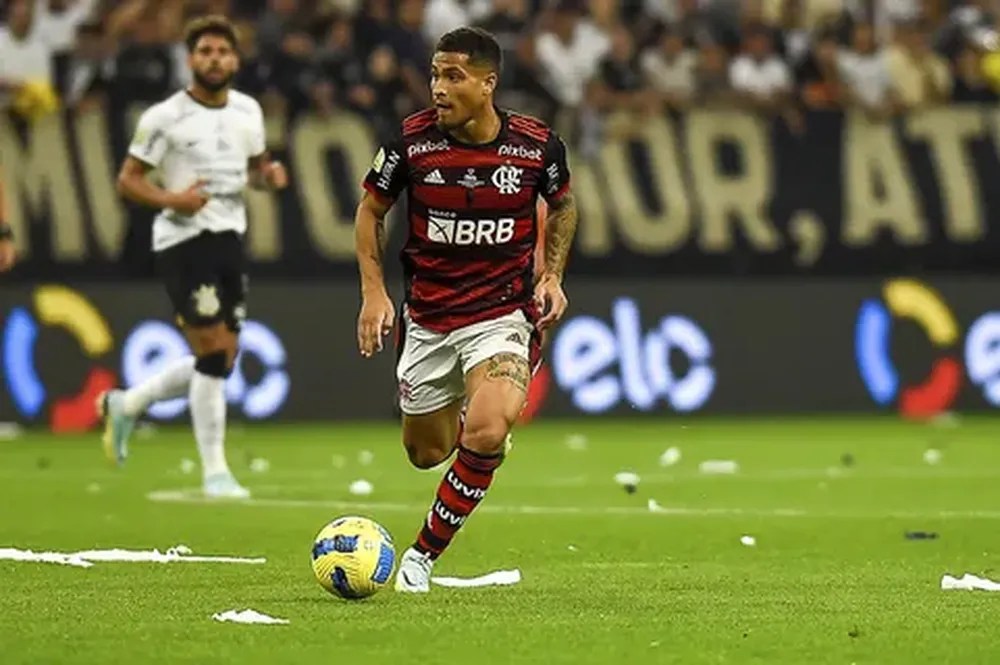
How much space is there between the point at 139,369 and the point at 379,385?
2.07 meters

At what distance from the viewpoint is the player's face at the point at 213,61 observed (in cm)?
1506

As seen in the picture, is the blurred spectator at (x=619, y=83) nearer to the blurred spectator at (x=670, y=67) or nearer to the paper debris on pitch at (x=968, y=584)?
the blurred spectator at (x=670, y=67)

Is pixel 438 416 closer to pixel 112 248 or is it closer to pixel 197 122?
pixel 197 122

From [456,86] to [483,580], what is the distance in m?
1.99

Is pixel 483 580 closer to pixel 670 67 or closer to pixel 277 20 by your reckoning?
pixel 277 20

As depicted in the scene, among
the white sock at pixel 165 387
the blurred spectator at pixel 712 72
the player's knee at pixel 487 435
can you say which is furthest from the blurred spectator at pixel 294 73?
the player's knee at pixel 487 435

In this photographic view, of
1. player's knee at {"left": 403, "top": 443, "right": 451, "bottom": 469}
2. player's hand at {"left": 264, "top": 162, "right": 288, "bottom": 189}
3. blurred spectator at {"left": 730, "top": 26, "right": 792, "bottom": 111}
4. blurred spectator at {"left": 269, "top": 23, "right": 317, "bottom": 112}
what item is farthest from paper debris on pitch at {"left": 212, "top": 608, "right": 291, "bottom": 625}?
blurred spectator at {"left": 730, "top": 26, "right": 792, "bottom": 111}

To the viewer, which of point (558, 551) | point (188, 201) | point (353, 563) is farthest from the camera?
point (188, 201)

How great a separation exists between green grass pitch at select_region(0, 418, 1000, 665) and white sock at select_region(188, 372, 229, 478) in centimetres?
40

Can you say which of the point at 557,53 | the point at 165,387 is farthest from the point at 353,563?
the point at 557,53

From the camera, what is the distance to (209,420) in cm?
1512

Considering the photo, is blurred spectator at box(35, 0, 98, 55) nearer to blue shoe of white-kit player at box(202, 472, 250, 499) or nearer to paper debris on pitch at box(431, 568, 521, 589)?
blue shoe of white-kit player at box(202, 472, 250, 499)

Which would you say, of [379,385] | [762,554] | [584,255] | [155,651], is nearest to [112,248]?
[379,385]

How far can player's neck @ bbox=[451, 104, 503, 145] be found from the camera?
10.7 m
